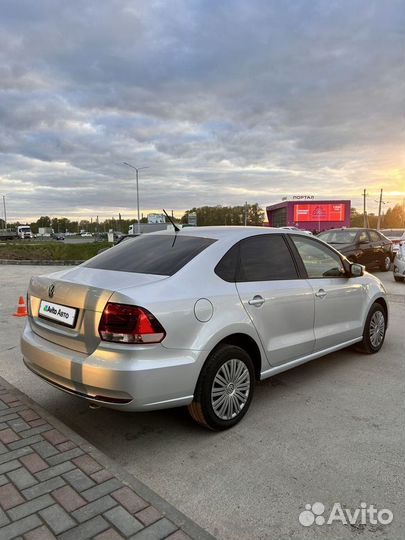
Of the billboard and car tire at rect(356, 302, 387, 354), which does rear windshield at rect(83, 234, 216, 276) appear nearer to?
car tire at rect(356, 302, 387, 354)

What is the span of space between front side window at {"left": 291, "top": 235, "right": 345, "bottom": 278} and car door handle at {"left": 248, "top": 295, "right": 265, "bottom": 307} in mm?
904

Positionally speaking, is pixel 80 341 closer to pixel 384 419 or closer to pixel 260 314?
pixel 260 314

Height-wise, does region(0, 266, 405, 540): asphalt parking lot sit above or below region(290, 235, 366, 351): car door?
below

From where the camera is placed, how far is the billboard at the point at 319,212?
6588 cm

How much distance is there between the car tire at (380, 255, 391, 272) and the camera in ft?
49.2

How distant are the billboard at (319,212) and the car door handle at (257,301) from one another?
212 ft

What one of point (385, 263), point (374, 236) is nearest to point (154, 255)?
point (374, 236)

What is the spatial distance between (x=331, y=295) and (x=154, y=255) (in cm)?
197

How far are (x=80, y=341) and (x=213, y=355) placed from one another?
0.97m

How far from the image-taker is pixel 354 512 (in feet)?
8.19

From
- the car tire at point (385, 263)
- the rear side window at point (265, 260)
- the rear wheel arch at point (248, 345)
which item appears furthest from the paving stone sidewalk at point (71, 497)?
the car tire at point (385, 263)

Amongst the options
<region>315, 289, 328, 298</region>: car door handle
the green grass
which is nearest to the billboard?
the green grass

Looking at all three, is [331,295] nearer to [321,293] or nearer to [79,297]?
[321,293]

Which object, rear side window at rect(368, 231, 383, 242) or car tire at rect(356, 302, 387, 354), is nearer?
car tire at rect(356, 302, 387, 354)
